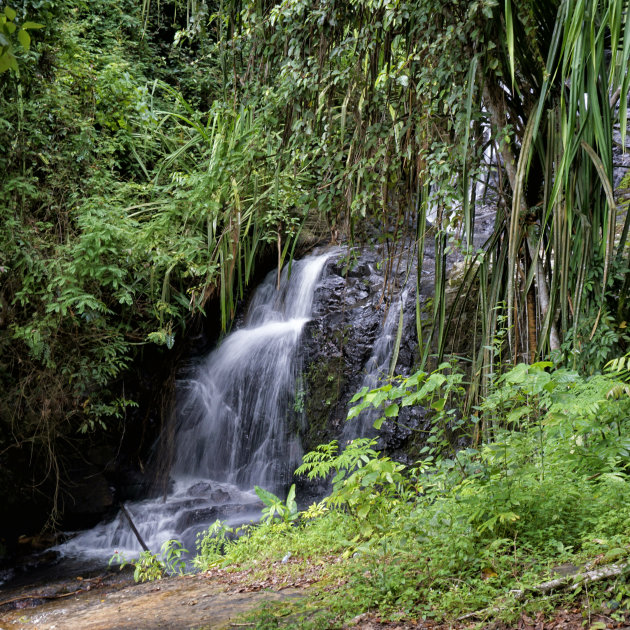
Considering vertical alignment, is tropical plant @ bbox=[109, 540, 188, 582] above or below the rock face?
below

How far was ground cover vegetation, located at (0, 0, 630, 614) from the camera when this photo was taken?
2.29m

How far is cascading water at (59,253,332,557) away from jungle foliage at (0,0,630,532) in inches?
26.2

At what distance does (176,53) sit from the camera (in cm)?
914

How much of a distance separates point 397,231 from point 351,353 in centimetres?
249

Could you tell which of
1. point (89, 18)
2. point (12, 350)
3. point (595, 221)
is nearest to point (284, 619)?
point (595, 221)

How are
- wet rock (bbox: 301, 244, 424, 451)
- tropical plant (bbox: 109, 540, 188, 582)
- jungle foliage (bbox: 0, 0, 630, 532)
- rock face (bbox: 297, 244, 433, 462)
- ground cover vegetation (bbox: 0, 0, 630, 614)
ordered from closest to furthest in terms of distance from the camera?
ground cover vegetation (bbox: 0, 0, 630, 614), jungle foliage (bbox: 0, 0, 630, 532), tropical plant (bbox: 109, 540, 188, 582), rock face (bbox: 297, 244, 433, 462), wet rock (bbox: 301, 244, 424, 451)

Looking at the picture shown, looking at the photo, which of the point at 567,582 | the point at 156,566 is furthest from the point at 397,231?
the point at 156,566

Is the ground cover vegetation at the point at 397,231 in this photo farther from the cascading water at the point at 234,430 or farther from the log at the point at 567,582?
the cascading water at the point at 234,430

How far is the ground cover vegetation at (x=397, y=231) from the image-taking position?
2.29m

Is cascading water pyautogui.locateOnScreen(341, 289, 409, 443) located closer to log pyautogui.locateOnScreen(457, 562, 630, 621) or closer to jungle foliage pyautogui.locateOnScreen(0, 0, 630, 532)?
jungle foliage pyautogui.locateOnScreen(0, 0, 630, 532)

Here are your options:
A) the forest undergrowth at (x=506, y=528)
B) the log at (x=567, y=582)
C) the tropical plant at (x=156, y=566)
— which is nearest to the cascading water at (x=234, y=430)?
the tropical plant at (x=156, y=566)

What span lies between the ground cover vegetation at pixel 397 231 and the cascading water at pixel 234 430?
696mm

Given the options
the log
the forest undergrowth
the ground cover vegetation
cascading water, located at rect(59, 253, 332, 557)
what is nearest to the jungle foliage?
the ground cover vegetation

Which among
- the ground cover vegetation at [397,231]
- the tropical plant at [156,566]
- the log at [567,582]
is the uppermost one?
the ground cover vegetation at [397,231]
